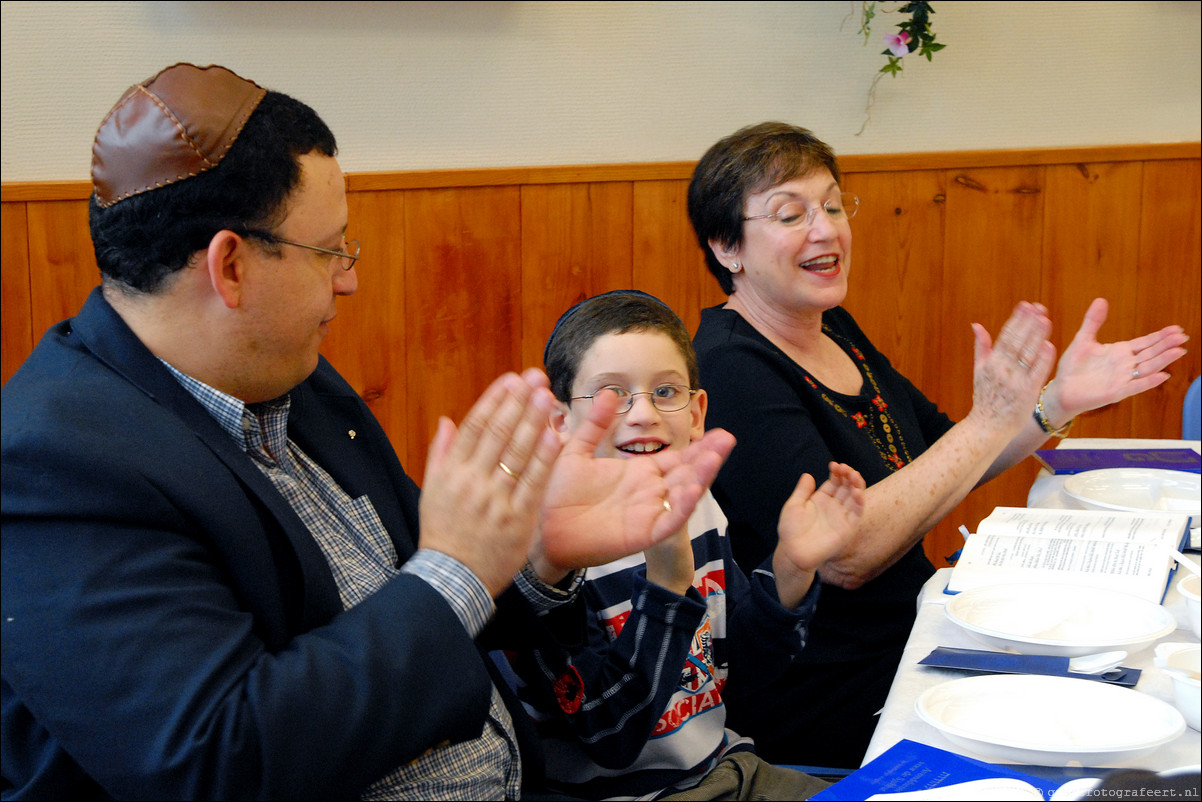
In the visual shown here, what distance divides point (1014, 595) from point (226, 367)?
90cm

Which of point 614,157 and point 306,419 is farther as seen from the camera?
point 614,157

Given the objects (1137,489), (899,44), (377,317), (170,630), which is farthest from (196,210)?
(899,44)

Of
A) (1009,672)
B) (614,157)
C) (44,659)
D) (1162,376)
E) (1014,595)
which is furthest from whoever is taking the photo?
(614,157)

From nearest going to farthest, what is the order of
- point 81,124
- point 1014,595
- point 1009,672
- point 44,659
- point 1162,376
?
point 44,659, point 1009,672, point 1014,595, point 1162,376, point 81,124

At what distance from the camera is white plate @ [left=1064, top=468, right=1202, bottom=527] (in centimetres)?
169

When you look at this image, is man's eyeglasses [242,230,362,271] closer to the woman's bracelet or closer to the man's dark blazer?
the man's dark blazer

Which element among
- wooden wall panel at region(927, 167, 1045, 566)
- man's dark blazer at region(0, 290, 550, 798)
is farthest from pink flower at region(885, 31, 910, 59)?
man's dark blazer at region(0, 290, 550, 798)

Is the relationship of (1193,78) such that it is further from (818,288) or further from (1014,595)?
(1014,595)

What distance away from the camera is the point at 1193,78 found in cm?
334

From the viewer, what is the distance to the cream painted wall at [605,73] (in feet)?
9.19

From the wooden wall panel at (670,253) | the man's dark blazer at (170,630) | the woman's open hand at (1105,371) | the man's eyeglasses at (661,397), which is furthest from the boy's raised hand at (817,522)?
the wooden wall panel at (670,253)

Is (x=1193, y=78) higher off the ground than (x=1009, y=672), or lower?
higher

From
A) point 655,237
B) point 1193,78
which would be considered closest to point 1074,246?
point 1193,78

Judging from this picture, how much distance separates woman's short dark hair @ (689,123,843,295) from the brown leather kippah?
1.12m
